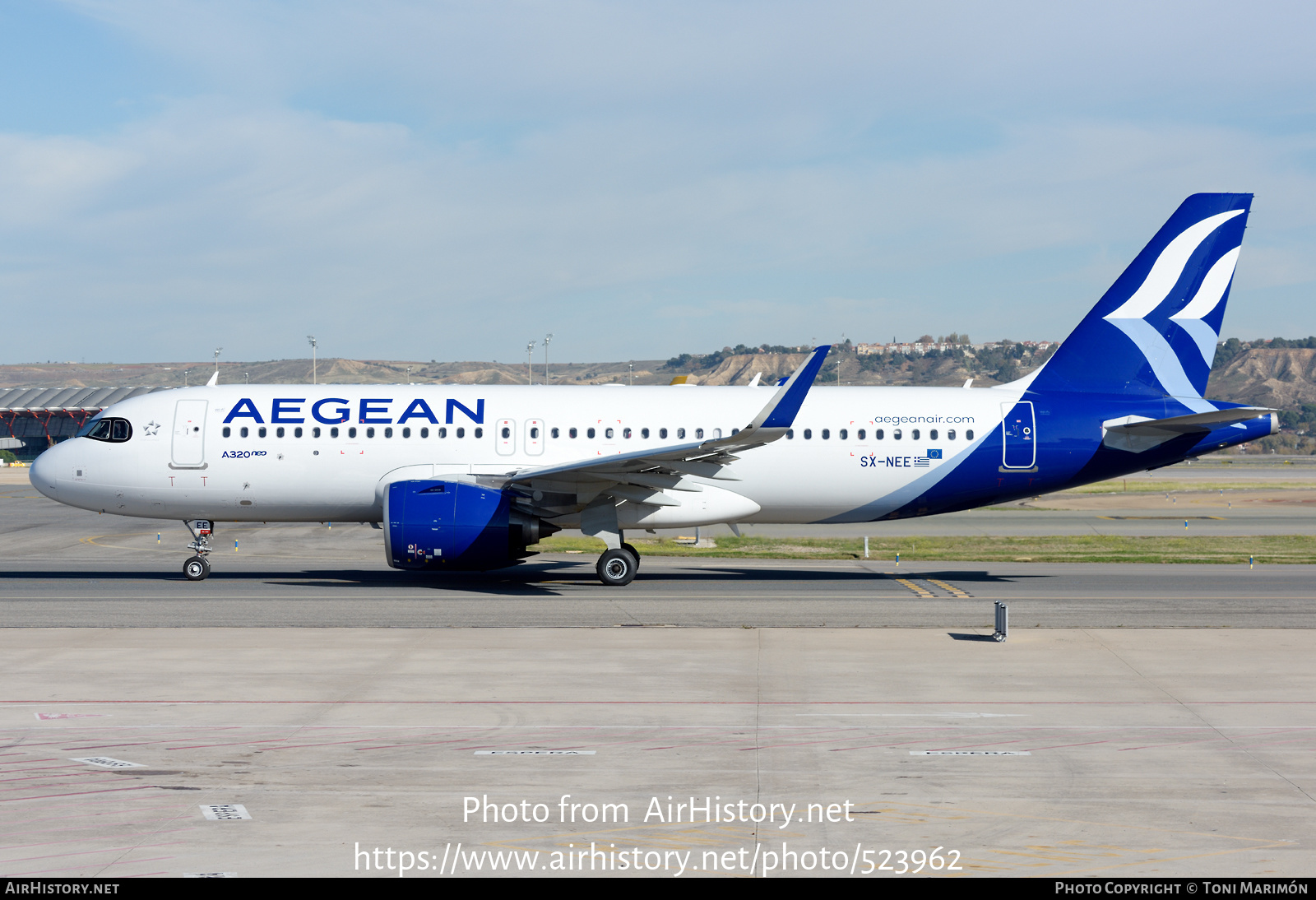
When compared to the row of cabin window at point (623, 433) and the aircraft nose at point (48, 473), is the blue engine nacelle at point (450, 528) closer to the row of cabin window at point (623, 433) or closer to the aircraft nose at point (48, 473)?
the row of cabin window at point (623, 433)

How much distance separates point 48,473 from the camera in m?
25.2

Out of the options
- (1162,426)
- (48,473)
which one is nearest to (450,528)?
(48,473)

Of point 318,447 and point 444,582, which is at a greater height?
point 318,447

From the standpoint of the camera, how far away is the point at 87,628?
18078 millimetres

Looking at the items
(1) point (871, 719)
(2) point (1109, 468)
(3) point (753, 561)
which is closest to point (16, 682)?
(1) point (871, 719)

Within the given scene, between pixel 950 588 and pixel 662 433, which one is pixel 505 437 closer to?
pixel 662 433

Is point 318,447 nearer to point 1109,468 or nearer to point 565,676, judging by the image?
point 565,676

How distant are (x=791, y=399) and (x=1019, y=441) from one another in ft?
22.2

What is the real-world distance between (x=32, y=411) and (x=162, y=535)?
87.6m

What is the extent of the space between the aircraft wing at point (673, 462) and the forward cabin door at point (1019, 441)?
17.2 ft

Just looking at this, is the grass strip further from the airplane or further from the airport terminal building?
the airport terminal building

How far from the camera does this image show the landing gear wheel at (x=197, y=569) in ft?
81.4
